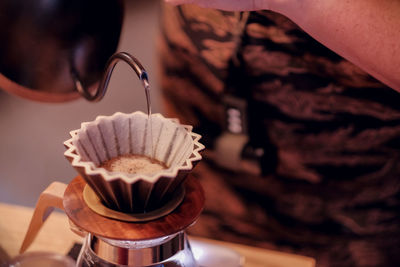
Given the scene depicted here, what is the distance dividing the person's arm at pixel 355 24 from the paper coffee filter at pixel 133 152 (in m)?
0.28

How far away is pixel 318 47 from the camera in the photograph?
1.25m

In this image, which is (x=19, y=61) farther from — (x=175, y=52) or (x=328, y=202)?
(x=328, y=202)

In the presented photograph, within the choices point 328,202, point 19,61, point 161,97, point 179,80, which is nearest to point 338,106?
point 328,202

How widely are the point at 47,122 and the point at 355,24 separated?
2822 mm

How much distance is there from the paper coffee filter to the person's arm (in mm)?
282

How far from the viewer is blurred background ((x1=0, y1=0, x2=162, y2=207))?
2855 millimetres

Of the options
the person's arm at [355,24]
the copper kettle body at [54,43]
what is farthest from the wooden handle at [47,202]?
the person's arm at [355,24]

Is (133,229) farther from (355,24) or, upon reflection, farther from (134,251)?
(355,24)

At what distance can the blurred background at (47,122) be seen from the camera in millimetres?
2855

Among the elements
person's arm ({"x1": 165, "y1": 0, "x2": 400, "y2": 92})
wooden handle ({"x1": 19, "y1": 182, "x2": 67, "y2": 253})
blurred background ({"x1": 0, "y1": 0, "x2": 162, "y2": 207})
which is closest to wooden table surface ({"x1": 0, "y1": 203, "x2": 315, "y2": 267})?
wooden handle ({"x1": 19, "y1": 182, "x2": 67, "y2": 253})

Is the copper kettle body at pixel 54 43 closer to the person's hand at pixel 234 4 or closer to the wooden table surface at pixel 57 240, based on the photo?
the person's hand at pixel 234 4

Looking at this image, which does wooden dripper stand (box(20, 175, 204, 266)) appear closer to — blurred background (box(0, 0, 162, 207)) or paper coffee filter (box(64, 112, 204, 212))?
paper coffee filter (box(64, 112, 204, 212))

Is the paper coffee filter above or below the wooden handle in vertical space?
above

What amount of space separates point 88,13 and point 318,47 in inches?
25.0
